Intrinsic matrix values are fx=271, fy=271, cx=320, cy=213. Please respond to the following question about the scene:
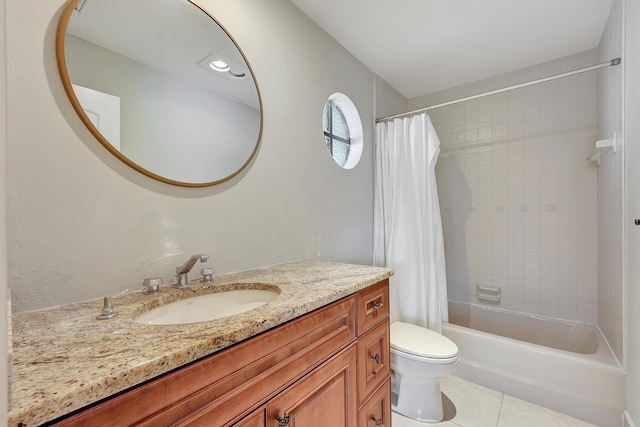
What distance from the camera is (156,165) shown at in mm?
1012

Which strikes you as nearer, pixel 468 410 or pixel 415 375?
pixel 415 375

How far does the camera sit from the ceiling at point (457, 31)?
1634 millimetres

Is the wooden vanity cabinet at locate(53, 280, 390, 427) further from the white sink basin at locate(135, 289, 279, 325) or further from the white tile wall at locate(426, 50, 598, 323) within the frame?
the white tile wall at locate(426, 50, 598, 323)

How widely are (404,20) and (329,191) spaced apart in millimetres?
1197

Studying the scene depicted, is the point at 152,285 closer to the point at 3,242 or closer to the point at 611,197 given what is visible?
the point at 3,242

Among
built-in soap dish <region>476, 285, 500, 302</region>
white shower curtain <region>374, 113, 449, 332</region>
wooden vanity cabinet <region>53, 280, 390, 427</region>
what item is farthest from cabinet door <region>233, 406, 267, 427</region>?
built-in soap dish <region>476, 285, 500, 302</region>

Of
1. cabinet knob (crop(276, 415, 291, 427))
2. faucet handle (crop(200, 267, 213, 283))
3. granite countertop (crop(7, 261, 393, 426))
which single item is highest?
faucet handle (crop(200, 267, 213, 283))

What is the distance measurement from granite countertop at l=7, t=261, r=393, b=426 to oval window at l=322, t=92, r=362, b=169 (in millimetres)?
1358

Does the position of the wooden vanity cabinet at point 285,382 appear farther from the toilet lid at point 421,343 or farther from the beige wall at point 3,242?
the toilet lid at point 421,343

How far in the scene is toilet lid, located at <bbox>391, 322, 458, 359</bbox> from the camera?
149 cm

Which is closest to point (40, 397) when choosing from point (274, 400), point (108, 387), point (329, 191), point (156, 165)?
point (108, 387)

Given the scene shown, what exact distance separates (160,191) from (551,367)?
92.4 inches

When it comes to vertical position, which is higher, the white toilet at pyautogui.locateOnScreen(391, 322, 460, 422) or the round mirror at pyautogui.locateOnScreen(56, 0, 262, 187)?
the round mirror at pyautogui.locateOnScreen(56, 0, 262, 187)

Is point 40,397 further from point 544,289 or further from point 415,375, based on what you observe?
point 544,289
